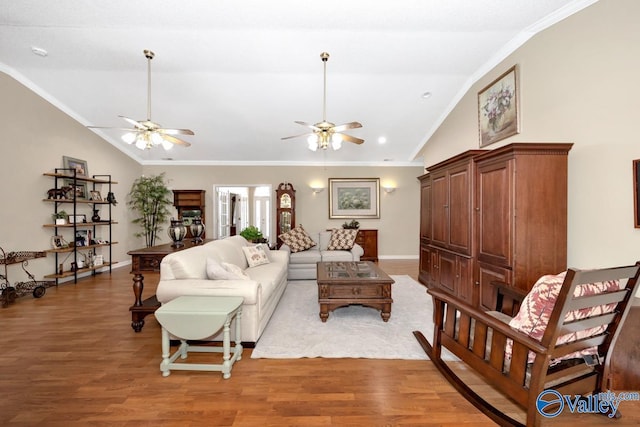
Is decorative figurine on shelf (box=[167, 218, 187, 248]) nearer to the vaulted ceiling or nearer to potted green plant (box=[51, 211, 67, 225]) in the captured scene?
the vaulted ceiling

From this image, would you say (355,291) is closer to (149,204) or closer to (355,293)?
(355,293)

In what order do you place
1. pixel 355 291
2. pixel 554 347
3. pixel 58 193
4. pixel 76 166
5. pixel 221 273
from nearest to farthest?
pixel 554 347, pixel 221 273, pixel 355 291, pixel 58 193, pixel 76 166

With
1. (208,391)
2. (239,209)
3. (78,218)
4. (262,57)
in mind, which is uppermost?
(262,57)

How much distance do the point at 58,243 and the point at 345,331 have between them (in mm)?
5470

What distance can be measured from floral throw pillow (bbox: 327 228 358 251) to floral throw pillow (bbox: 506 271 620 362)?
160 inches

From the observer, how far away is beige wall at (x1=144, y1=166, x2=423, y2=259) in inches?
301

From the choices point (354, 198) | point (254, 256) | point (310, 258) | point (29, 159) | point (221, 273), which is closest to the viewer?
point (221, 273)

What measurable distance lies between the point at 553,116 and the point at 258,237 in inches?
180

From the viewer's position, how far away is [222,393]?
200 cm

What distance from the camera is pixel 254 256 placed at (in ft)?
14.0

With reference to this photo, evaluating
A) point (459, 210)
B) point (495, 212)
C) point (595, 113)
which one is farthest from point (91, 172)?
point (595, 113)

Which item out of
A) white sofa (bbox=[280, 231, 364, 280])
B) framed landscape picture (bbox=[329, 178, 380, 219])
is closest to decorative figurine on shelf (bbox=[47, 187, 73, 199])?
white sofa (bbox=[280, 231, 364, 280])

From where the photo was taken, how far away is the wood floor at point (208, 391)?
1.76 metres

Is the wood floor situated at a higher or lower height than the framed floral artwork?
lower
